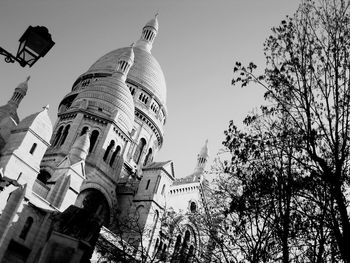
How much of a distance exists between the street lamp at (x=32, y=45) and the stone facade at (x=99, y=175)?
363 cm

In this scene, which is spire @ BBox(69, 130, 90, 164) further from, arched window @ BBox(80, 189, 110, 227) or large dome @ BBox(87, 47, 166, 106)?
large dome @ BBox(87, 47, 166, 106)

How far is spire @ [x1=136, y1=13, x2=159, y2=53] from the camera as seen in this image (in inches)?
2482

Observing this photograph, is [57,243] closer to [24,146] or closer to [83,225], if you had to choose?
[83,225]

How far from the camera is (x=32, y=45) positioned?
19.9 ft

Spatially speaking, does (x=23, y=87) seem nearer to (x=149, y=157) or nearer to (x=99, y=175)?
(x=149, y=157)

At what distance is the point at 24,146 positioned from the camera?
24.6 metres

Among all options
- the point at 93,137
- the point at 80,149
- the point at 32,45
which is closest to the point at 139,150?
the point at 93,137

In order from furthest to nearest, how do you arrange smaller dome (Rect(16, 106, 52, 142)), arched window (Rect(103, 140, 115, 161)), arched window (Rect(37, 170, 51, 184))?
arched window (Rect(103, 140, 115, 161))
arched window (Rect(37, 170, 51, 184))
smaller dome (Rect(16, 106, 52, 142))

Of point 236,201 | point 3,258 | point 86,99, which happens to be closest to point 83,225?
point 236,201

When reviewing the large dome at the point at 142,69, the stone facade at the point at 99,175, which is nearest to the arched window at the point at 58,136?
the stone facade at the point at 99,175

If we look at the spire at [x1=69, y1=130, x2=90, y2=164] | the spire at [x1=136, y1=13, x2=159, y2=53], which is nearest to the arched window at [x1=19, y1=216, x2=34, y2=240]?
the spire at [x1=69, y1=130, x2=90, y2=164]

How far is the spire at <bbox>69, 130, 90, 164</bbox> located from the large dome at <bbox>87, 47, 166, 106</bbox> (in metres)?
20.4

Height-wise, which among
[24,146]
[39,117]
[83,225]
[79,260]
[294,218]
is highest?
[39,117]

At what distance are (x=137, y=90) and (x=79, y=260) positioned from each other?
1716 inches
